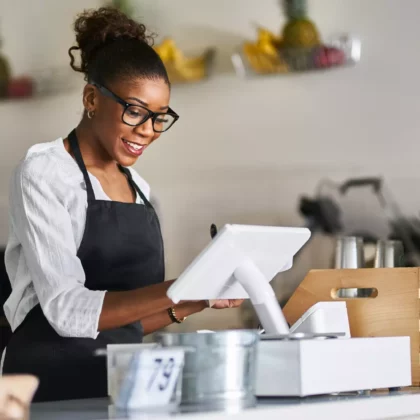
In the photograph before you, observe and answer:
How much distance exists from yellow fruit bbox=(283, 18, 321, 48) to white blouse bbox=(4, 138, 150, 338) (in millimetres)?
1455

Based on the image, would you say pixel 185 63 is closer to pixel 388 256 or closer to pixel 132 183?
pixel 132 183

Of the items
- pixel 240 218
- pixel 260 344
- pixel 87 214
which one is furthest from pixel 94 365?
pixel 240 218

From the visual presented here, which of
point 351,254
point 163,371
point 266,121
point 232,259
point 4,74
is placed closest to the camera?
point 163,371

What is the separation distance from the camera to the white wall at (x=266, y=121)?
118 inches

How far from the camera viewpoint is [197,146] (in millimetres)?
3338

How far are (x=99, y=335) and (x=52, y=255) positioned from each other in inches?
9.6

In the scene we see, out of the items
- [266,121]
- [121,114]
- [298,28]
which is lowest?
[121,114]

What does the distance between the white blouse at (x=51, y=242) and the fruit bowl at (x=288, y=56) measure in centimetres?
144

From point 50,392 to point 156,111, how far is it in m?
0.58

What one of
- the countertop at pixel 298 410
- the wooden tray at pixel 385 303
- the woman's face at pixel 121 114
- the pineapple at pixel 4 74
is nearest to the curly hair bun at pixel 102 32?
the woman's face at pixel 121 114

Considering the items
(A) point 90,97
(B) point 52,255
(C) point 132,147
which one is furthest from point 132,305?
(A) point 90,97

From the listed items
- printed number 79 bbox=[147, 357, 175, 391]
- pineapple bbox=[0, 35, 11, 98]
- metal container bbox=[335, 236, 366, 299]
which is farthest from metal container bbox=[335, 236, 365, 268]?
pineapple bbox=[0, 35, 11, 98]

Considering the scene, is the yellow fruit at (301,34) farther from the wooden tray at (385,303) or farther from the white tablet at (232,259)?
the white tablet at (232,259)

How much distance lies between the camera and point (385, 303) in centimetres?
156
